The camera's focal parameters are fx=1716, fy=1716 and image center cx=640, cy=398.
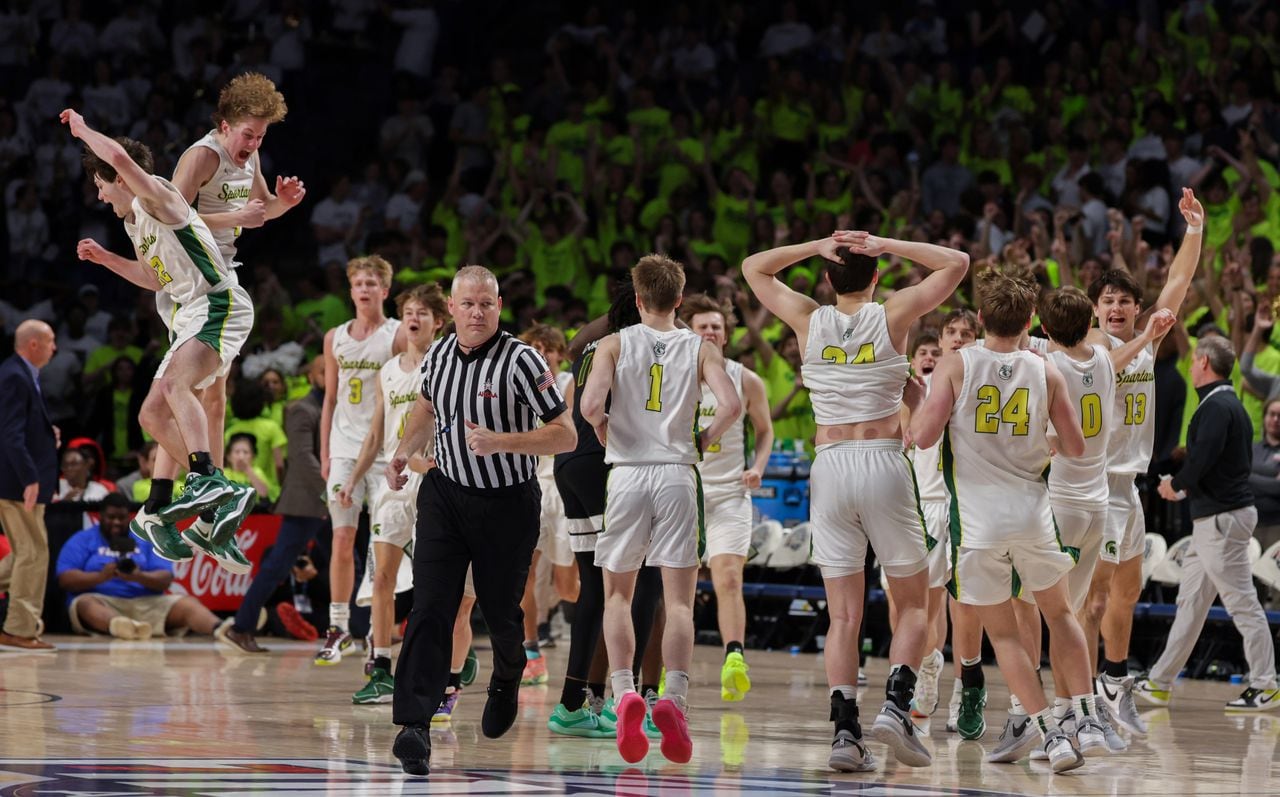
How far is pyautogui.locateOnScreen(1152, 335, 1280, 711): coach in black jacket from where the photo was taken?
10727 millimetres

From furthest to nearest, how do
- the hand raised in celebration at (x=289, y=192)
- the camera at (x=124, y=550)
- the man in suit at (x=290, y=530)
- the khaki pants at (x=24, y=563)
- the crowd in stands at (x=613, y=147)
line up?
the crowd in stands at (x=613, y=147), the camera at (x=124, y=550), the man in suit at (x=290, y=530), the khaki pants at (x=24, y=563), the hand raised in celebration at (x=289, y=192)

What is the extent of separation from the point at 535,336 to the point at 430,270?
27.8ft

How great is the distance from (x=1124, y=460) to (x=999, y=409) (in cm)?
221

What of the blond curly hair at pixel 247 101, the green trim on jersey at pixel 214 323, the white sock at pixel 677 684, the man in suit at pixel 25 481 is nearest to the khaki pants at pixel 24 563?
the man in suit at pixel 25 481

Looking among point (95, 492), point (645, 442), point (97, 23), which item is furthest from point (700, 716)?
point (97, 23)

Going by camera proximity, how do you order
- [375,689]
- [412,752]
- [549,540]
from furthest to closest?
1. [549,540]
2. [375,689]
3. [412,752]

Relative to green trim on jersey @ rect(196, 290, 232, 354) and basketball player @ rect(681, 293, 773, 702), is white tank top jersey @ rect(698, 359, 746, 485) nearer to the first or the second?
basketball player @ rect(681, 293, 773, 702)

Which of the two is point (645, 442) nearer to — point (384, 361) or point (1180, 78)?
point (384, 361)

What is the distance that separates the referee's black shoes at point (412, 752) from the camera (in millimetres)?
6891

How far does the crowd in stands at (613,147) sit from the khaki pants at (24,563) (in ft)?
7.54

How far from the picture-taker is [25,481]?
13.0 metres

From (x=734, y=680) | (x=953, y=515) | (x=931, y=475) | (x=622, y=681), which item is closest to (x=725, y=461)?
(x=931, y=475)

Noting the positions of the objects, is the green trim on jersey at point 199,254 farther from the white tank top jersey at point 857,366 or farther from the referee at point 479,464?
the white tank top jersey at point 857,366

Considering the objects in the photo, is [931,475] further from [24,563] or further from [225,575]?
[225,575]
